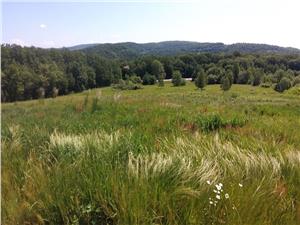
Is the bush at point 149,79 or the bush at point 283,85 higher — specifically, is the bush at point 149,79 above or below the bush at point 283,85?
below

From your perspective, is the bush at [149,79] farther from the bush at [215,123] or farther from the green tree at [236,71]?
the bush at [215,123]

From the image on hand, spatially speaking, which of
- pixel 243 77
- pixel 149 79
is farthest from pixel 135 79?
pixel 243 77

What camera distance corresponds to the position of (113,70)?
393 ft

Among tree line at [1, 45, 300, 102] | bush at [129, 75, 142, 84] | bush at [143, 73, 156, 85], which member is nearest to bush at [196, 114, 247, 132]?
tree line at [1, 45, 300, 102]

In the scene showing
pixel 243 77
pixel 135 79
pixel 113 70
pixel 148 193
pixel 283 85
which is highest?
pixel 148 193

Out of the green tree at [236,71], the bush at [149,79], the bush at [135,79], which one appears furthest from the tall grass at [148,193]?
the green tree at [236,71]

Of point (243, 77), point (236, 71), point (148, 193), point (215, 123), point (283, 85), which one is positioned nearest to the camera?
point (148, 193)

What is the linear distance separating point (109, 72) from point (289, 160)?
11338cm

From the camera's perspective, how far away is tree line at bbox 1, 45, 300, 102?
73.9 metres

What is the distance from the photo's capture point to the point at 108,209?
111 inches

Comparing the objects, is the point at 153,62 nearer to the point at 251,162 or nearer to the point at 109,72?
the point at 109,72

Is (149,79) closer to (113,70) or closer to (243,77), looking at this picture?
(113,70)

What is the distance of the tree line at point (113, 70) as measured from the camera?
73938 millimetres

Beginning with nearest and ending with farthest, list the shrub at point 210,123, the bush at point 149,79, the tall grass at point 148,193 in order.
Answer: the tall grass at point 148,193 → the shrub at point 210,123 → the bush at point 149,79
